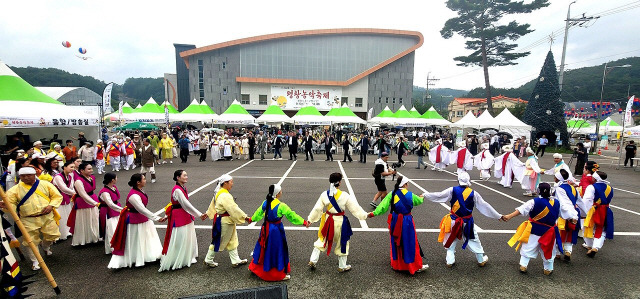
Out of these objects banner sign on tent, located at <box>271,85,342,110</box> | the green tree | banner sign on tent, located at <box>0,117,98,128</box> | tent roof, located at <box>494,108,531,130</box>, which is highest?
the green tree

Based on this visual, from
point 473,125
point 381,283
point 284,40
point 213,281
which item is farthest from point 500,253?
point 284,40

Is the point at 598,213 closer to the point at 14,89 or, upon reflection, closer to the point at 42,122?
the point at 42,122

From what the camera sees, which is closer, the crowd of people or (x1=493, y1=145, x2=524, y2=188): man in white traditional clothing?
the crowd of people

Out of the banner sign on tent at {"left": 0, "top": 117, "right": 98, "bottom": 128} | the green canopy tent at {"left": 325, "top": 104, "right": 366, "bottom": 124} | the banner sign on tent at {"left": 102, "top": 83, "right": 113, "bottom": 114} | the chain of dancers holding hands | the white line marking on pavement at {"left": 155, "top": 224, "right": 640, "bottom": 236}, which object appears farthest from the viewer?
the green canopy tent at {"left": 325, "top": 104, "right": 366, "bottom": 124}

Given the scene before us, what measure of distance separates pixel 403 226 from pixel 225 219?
8.29 feet

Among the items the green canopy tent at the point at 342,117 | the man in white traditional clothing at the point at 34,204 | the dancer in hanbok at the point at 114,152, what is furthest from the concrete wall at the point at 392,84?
the man in white traditional clothing at the point at 34,204

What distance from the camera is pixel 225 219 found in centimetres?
418

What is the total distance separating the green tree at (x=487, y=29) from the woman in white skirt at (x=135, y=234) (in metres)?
35.3

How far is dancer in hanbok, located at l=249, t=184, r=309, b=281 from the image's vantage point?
389 cm

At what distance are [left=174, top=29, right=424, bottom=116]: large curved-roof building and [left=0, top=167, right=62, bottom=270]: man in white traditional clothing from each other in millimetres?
34646

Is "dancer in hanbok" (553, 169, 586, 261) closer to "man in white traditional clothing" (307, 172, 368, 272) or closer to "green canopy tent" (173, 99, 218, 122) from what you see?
"man in white traditional clothing" (307, 172, 368, 272)

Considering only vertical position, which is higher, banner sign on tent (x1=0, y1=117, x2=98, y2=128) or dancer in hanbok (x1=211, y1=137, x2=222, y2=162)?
banner sign on tent (x1=0, y1=117, x2=98, y2=128)

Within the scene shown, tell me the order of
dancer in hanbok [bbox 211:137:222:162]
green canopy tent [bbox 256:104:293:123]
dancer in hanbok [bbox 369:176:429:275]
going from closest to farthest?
1. dancer in hanbok [bbox 369:176:429:275]
2. dancer in hanbok [bbox 211:137:222:162]
3. green canopy tent [bbox 256:104:293:123]

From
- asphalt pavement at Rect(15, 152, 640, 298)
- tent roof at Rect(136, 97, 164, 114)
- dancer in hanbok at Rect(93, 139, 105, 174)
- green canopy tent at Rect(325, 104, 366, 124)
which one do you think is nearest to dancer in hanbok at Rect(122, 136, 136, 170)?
dancer in hanbok at Rect(93, 139, 105, 174)
